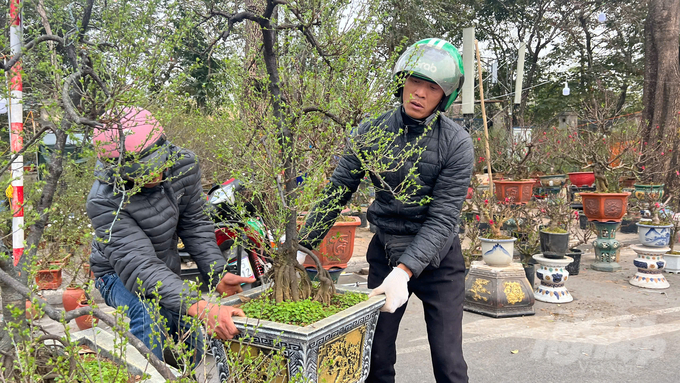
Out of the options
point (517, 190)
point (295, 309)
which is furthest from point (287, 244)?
point (517, 190)

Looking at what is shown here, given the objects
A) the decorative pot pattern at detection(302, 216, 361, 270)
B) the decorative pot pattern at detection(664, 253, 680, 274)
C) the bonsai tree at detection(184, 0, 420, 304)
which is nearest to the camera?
the bonsai tree at detection(184, 0, 420, 304)

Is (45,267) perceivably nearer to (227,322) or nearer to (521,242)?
(227,322)

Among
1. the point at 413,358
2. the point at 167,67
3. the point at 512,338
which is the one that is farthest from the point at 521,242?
the point at 167,67

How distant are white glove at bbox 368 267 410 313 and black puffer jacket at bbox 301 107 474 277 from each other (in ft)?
0.26

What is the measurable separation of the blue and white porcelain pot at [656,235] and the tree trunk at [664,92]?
3.98m

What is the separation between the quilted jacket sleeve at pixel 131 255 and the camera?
1.87 meters

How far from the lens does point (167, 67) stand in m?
1.62

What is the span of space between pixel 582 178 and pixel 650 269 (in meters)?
6.05

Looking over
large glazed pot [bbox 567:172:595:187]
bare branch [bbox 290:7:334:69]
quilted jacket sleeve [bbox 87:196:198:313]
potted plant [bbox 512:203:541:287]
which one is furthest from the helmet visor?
large glazed pot [bbox 567:172:595:187]

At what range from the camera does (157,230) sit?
2195 mm

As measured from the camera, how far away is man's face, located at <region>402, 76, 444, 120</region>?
2.08m

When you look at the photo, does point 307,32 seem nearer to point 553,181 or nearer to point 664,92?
point 664,92

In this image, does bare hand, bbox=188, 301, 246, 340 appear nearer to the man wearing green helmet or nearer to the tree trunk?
the man wearing green helmet

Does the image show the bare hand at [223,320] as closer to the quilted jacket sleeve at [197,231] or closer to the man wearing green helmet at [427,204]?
the man wearing green helmet at [427,204]
